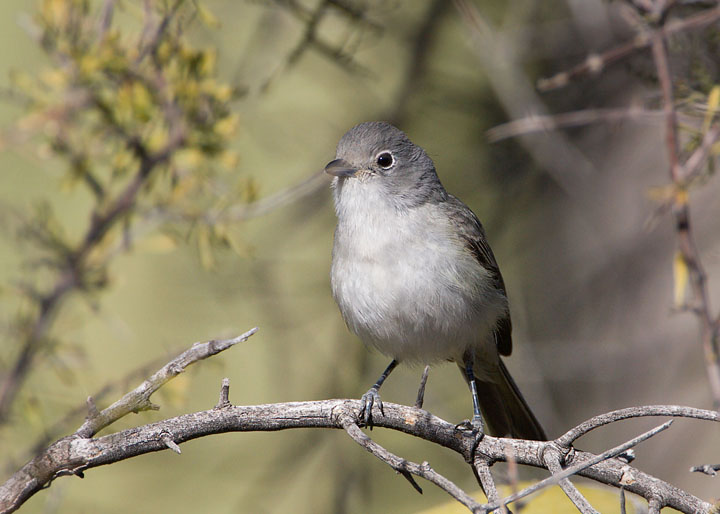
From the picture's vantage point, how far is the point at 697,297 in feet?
8.45

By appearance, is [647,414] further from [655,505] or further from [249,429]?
[249,429]

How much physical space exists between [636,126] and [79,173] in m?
3.50

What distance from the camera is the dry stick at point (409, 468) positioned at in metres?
1.44

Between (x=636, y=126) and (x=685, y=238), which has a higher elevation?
(x=636, y=126)

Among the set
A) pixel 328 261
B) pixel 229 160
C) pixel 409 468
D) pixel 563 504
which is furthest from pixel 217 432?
pixel 328 261

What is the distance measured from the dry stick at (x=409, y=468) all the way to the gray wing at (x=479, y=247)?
3.89ft

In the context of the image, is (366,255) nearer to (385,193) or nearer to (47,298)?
(385,193)

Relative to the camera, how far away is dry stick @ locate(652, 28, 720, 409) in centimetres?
239

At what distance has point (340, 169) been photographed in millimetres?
2816

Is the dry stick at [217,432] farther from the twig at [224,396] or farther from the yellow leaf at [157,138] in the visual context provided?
the yellow leaf at [157,138]

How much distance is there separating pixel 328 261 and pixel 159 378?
3.59 meters

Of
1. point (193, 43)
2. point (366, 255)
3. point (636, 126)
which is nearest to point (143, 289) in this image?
point (193, 43)

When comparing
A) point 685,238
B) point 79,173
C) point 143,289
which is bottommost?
point 685,238

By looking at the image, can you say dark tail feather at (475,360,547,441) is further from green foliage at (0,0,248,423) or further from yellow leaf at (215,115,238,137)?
yellow leaf at (215,115,238,137)
